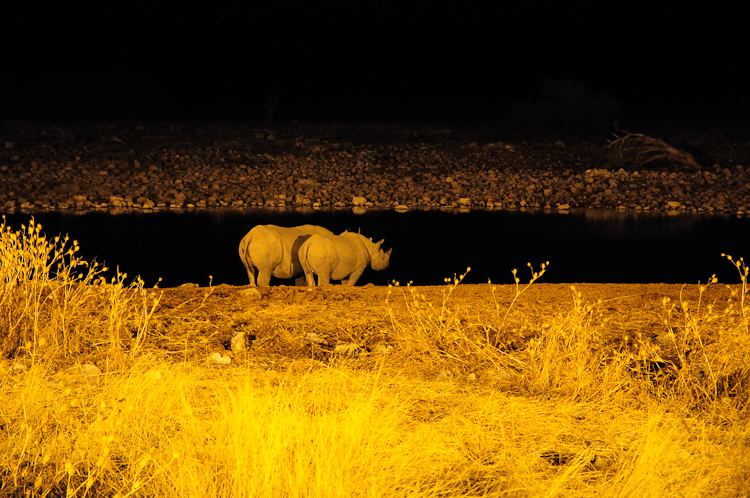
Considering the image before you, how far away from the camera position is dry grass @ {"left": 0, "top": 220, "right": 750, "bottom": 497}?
3.39 meters

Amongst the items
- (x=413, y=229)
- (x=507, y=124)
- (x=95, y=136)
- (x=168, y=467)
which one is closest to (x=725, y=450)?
(x=168, y=467)

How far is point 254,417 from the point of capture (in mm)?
3719

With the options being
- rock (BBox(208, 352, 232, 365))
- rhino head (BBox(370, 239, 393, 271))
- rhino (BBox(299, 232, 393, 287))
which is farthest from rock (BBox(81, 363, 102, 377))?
rhino head (BBox(370, 239, 393, 271))

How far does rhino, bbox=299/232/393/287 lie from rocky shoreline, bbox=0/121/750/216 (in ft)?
28.6

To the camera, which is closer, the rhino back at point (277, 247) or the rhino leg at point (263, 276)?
the rhino back at point (277, 247)

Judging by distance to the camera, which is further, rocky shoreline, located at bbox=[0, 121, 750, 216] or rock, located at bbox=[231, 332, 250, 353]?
rocky shoreline, located at bbox=[0, 121, 750, 216]

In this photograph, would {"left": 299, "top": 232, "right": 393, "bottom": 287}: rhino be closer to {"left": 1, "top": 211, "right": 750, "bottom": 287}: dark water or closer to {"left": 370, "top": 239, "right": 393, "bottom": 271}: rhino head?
{"left": 370, "top": 239, "right": 393, "bottom": 271}: rhino head

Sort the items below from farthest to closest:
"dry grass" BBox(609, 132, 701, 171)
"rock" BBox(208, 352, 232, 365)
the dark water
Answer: "dry grass" BBox(609, 132, 701, 171)
the dark water
"rock" BBox(208, 352, 232, 365)

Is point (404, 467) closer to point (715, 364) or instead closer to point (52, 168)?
point (715, 364)

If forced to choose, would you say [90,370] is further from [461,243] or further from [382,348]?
[461,243]

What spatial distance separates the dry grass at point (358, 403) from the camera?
3393 millimetres

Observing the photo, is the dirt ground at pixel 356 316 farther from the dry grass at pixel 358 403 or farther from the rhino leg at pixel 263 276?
the rhino leg at pixel 263 276

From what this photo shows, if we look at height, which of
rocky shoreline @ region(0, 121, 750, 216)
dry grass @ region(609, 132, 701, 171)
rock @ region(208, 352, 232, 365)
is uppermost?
dry grass @ region(609, 132, 701, 171)

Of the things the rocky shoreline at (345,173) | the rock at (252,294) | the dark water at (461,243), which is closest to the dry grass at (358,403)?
the rock at (252,294)
